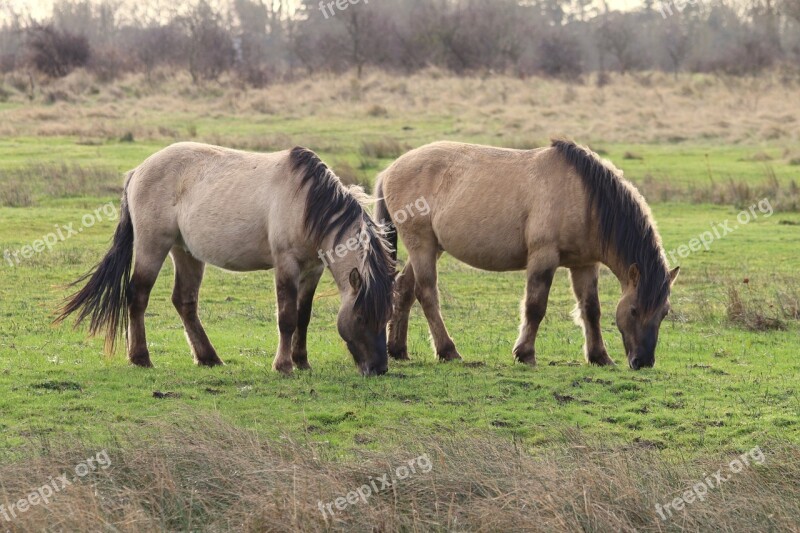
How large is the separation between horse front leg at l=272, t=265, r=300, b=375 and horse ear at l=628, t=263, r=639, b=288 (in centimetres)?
297

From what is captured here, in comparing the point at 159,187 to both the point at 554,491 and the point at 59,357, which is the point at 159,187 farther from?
the point at 554,491

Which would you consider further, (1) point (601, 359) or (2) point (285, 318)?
(1) point (601, 359)

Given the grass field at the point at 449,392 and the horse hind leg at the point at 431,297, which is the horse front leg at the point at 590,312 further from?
the horse hind leg at the point at 431,297

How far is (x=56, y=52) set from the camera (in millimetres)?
42656

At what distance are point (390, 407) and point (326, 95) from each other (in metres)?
31.4

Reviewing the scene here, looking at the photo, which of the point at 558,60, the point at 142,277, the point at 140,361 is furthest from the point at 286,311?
the point at 558,60

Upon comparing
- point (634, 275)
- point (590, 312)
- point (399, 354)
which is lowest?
point (399, 354)

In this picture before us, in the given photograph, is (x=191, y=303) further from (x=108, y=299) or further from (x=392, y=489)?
(x=392, y=489)

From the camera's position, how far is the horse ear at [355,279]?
28.8 feet

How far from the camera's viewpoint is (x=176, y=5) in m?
89.6

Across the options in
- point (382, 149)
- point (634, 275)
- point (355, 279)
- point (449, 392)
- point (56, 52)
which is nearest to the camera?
point (449, 392)

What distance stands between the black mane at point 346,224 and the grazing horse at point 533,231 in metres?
0.37

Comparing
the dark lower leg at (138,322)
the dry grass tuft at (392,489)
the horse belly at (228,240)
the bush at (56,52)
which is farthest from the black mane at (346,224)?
the bush at (56,52)

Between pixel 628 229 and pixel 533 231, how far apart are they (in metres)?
0.88
